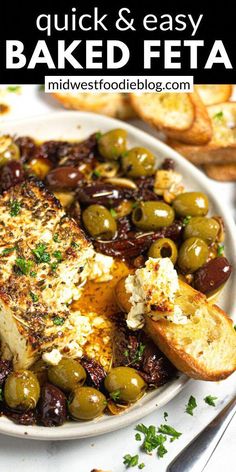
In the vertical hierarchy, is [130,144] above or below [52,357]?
above

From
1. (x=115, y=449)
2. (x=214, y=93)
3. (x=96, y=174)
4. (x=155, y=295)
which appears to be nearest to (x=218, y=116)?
(x=214, y=93)

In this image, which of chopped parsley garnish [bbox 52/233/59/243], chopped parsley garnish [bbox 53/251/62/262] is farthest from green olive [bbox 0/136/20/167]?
chopped parsley garnish [bbox 53/251/62/262]

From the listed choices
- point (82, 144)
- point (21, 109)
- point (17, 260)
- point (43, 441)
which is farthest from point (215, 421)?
point (21, 109)

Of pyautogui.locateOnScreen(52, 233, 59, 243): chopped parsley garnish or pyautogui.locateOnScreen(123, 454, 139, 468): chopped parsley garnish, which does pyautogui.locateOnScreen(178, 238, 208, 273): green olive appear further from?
pyautogui.locateOnScreen(123, 454, 139, 468): chopped parsley garnish

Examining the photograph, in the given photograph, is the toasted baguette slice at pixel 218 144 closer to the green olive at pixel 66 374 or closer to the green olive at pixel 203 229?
the green olive at pixel 203 229

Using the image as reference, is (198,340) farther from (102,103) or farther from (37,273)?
(102,103)
